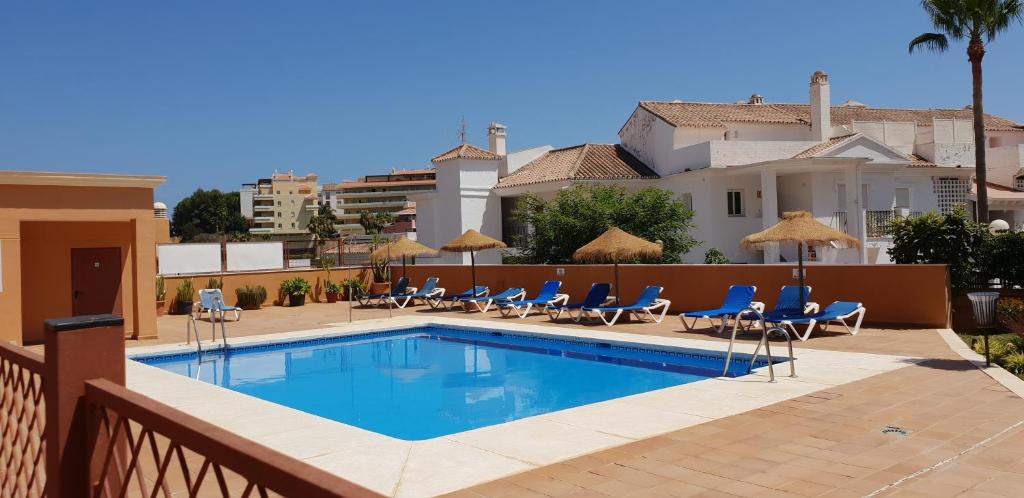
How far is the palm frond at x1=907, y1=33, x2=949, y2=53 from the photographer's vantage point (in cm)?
2394

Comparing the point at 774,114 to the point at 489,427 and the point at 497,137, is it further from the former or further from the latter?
the point at 489,427

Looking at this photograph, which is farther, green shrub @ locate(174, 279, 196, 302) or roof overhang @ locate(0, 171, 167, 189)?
green shrub @ locate(174, 279, 196, 302)

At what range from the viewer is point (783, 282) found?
16766mm

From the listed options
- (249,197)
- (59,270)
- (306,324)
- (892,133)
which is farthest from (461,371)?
(249,197)

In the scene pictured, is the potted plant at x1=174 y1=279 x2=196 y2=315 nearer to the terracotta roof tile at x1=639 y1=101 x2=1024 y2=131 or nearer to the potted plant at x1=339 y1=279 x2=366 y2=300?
the potted plant at x1=339 y1=279 x2=366 y2=300

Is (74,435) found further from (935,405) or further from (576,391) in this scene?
(576,391)

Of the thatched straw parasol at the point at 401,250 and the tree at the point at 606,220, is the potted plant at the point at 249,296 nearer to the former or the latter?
the thatched straw parasol at the point at 401,250

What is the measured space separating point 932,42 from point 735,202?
28.9ft

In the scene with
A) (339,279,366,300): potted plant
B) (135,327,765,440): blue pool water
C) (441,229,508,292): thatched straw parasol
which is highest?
(441,229,508,292): thatched straw parasol

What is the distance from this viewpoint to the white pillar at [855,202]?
88.1ft

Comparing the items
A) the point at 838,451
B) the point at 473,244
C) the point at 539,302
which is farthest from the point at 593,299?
the point at 838,451

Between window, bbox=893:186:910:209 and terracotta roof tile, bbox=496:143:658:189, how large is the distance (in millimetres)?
10174

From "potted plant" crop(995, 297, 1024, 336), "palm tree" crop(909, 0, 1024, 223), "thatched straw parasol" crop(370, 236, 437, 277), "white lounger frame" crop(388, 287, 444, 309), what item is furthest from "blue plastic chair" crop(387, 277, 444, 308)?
"palm tree" crop(909, 0, 1024, 223)

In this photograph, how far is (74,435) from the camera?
3.03 meters
